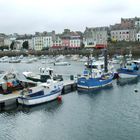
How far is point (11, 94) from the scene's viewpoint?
97.6 feet

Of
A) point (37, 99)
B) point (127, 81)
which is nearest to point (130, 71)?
point (127, 81)

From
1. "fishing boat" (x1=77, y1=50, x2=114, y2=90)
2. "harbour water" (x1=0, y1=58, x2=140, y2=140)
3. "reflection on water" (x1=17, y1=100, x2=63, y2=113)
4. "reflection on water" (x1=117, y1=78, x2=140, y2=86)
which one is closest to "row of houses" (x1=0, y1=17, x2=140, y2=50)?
Result: "reflection on water" (x1=117, y1=78, x2=140, y2=86)

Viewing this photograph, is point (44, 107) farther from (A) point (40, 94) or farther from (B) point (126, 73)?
(B) point (126, 73)

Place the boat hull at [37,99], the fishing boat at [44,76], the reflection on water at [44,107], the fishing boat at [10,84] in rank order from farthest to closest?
the fishing boat at [44,76] → the fishing boat at [10,84] → the boat hull at [37,99] → the reflection on water at [44,107]

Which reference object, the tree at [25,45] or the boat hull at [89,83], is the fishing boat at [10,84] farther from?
the tree at [25,45]

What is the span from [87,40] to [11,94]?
75541mm

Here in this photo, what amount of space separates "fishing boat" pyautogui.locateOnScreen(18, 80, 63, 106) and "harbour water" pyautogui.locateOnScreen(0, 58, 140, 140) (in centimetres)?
47

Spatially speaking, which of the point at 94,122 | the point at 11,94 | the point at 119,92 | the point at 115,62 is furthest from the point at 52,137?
the point at 115,62

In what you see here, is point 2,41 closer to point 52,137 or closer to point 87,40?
point 87,40

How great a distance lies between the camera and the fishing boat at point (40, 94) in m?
27.7

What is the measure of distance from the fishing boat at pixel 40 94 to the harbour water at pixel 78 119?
1.55ft

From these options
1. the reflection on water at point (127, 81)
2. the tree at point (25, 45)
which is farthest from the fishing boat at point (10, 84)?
the tree at point (25, 45)

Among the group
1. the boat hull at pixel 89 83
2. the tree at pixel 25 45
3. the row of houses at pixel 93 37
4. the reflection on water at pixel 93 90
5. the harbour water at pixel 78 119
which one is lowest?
the harbour water at pixel 78 119

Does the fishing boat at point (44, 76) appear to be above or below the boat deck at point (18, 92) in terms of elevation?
above
